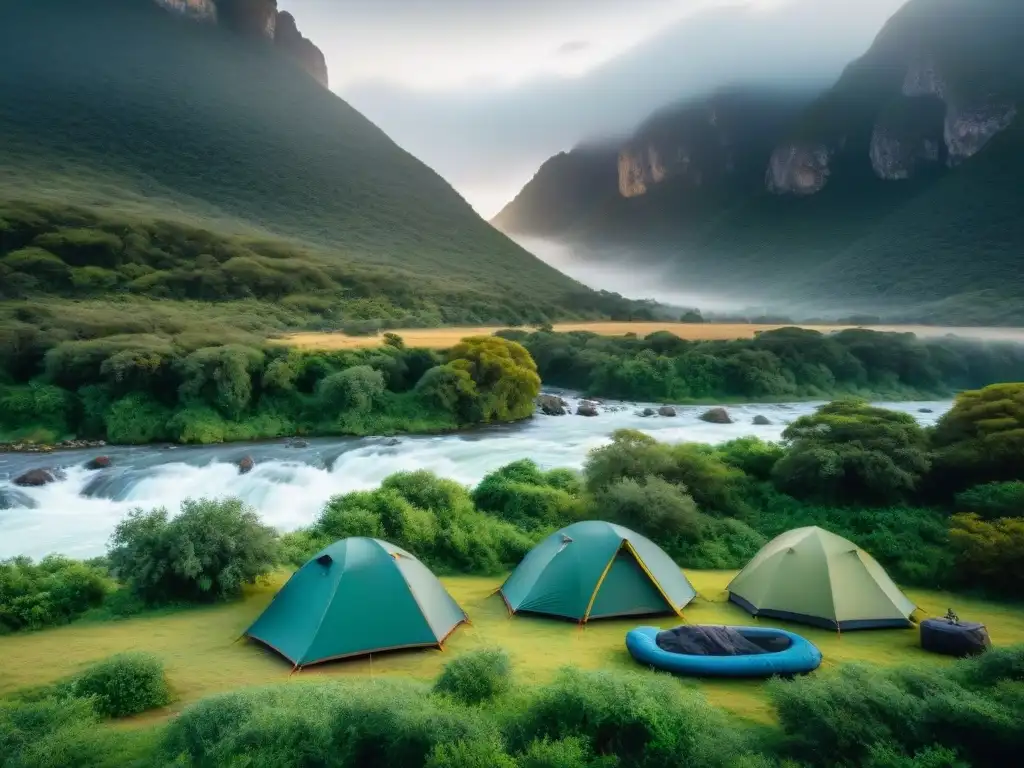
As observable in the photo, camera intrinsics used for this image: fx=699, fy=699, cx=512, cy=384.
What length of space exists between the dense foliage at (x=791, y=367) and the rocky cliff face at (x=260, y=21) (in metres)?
143

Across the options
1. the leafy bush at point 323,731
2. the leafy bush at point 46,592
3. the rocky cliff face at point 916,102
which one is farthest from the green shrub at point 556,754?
the rocky cliff face at point 916,102

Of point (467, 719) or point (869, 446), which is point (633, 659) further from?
point (869, 446)

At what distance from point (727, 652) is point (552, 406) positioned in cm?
3498

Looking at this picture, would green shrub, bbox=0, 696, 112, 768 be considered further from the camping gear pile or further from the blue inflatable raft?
the camping gear pile

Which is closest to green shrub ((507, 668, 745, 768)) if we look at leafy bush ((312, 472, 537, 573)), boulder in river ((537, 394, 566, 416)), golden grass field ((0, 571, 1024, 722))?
golden grass field ((0, 571, 1024, 722))

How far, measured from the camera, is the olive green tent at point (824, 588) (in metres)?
12.8

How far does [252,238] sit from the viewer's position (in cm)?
8244

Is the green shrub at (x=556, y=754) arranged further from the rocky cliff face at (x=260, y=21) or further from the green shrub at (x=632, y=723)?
the rocky cliff face at (x=260, y=21)

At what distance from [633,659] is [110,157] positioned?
4493 inches

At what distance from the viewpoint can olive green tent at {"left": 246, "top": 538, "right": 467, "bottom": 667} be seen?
447 inches

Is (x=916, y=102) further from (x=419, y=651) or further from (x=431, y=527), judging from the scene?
(x=419, y=651)

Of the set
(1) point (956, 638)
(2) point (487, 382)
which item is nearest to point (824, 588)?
(1) point (956, 638)

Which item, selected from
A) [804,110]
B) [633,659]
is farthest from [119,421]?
[804,110]

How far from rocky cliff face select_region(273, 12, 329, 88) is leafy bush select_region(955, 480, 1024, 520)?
182204 mm
